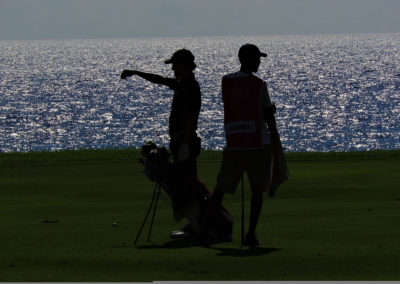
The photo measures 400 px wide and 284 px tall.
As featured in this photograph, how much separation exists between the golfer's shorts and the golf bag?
0.41 m

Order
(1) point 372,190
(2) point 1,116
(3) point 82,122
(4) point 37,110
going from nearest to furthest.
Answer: (1) point 372,190 → (3) point 82,122 → (2) point 1,116 → (4) point 37,110

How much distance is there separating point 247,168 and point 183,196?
2.73 ft

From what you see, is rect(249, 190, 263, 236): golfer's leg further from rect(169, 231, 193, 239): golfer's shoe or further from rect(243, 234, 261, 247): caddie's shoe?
rect(169, 231, 193, 239): golfer's shoe

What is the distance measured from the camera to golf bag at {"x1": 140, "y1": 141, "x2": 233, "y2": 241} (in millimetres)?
10312

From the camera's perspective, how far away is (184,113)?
34.1 feet

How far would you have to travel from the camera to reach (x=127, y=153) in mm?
33406

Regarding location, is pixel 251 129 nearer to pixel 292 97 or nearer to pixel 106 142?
pixel 106 142

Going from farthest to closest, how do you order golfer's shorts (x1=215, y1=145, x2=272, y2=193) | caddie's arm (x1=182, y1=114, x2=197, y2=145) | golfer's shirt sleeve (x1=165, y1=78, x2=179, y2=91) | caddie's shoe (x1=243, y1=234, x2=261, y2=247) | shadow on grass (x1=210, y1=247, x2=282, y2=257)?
1. golfer's shirt sleeve (x1=165, y1=78, x2=179, y2=91)
2. caddie's arm (x1=182, y1=114, x2=197, y2=145)
3. golfer's shorts (x1=215, y1=145, x2=272, y2=193)
4. caddie's shoe (x1=243, y1=234, x2=261, y2=247)
5. shadow on grass (x1=210, y1=247, x2=282, y2=257)

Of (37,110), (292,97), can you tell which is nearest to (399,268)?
(37,110)

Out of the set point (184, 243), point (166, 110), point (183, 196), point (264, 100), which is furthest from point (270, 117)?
point (166, 110)

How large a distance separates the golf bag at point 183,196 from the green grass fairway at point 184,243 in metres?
0.22

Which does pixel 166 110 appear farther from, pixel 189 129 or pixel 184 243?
pixel 184 243

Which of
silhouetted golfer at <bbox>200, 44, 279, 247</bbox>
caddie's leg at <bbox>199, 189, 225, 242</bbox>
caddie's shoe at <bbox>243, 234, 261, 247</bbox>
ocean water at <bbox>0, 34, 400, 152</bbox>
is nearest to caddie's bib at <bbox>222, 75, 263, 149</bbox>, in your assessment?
silhouetted golfer at <bbox>200, 44, 279, 247</bbox>

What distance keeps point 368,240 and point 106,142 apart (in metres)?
67.5
